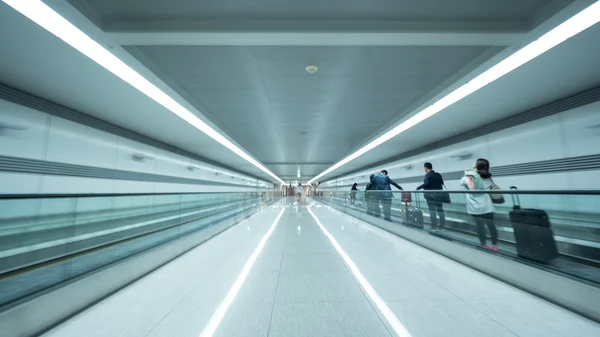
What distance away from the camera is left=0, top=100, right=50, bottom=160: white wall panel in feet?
12.5

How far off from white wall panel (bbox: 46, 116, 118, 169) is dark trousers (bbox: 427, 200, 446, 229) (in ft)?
25.4

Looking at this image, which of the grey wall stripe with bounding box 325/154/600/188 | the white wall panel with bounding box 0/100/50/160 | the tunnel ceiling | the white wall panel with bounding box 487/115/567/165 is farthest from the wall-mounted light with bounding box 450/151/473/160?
the white wall panel with bounding box 0/100/50/160

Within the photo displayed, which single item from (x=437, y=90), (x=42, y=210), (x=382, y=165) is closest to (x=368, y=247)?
(x=437, y=90)

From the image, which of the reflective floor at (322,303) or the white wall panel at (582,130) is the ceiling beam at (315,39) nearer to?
the reflective floor at (322,303)

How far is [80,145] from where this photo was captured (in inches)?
204

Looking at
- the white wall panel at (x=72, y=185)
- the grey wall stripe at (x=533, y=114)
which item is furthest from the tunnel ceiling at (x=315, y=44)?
the grey wall stripe at (x=533, y=114)

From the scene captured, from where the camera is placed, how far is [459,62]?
351cm

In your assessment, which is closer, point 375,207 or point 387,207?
point 387,207

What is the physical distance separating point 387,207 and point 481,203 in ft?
10.6

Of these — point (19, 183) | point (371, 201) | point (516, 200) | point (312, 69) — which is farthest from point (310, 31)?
point (371, 201)

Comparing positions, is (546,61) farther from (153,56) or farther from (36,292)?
(36,292)

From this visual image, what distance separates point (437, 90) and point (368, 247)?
3.40 m

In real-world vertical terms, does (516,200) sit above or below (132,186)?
below

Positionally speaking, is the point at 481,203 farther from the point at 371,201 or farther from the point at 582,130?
the point at 371,201
